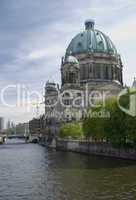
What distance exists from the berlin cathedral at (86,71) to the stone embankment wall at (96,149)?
2799cm

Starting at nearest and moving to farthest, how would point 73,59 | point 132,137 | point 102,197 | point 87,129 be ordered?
point 102,197, point 132,137, point 87,129, point 73,59

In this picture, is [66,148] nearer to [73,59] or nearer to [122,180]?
[73,59]

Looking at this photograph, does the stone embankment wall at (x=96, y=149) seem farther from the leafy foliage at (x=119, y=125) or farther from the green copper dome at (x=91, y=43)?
the green copper dome at (x=91, y=43)

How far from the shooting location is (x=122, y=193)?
102 feet

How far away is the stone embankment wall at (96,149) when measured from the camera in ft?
196

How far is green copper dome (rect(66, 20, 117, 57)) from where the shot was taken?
5679 inches

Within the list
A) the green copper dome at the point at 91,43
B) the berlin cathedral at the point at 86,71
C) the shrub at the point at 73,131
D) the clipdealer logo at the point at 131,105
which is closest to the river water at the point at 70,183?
the clipdealer logo at the point at 131,105

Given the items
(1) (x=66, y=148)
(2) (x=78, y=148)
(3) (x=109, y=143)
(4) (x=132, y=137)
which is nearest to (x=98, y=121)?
(3) (x=109, y=143)

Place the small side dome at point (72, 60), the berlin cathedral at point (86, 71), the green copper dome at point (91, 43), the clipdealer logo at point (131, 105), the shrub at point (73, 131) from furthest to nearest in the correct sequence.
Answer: the green copper dome at point (91, 43), the small side dome at point (72, 60), the berlin cathedral at point (86, 71), the shrub at point (73, 131), the clipdealer logo at point (131, 105)

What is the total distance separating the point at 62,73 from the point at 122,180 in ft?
353

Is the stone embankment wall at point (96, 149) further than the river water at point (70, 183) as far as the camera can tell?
Yes

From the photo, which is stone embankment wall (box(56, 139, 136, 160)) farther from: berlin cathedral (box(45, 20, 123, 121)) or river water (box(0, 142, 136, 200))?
berlin cathedral (box(45, 20, 123, 121))

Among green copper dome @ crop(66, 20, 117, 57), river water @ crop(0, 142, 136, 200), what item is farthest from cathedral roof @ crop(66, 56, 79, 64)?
river water @ crop(0, 142, 136, 200)

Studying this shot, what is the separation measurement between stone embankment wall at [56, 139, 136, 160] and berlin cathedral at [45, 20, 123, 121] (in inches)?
1102
